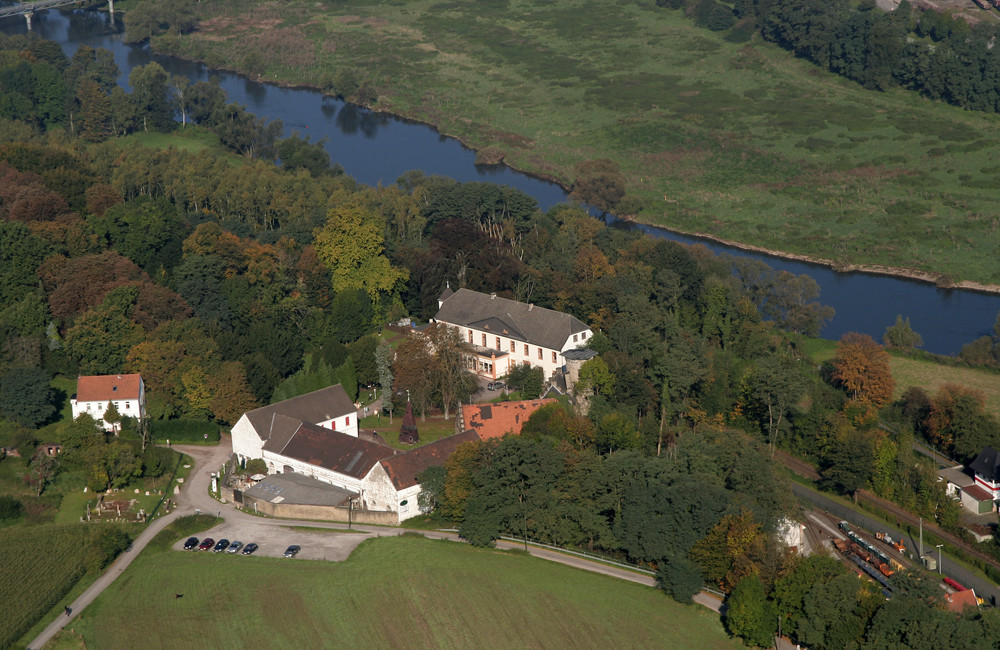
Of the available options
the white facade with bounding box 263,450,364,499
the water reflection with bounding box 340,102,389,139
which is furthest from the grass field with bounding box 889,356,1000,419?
the water reflection with bounding box 340,102,389,139

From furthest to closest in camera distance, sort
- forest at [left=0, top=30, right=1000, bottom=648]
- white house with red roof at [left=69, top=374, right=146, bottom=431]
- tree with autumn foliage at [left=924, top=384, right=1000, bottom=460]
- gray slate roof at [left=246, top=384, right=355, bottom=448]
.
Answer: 1. white house with red roof at [left=69, top=374, right=146, bottom=431]
2. tree with autumn foliage at [left=924, top=384, right=1000, bottom=460]
3. gray slate roof at [left=246, top=384, right=355, bottom=448]
4. forest at [left=0, top=30, right=1000, bottom=648]

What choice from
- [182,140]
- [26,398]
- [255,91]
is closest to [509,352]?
[26,398]

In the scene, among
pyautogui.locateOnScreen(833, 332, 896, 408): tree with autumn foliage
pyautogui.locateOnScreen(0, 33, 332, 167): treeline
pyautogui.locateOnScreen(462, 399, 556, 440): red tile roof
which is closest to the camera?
pyautogui.locateOnScreen(462, 399, 556, 440): red tile roof

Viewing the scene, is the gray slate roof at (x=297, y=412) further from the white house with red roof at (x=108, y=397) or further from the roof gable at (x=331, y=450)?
the white house with red roof at (x=108, y=397)

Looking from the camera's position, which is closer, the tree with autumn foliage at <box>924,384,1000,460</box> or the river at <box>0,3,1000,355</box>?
the tree with autumn foliage at <box>924,384,1000,460</box>

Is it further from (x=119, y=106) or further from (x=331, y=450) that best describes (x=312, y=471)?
(x=119, y=106)

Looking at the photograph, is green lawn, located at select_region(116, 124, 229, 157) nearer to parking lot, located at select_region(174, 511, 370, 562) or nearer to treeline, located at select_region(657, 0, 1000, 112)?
parking lot, located at select_region(174, 511, 370, 562)
